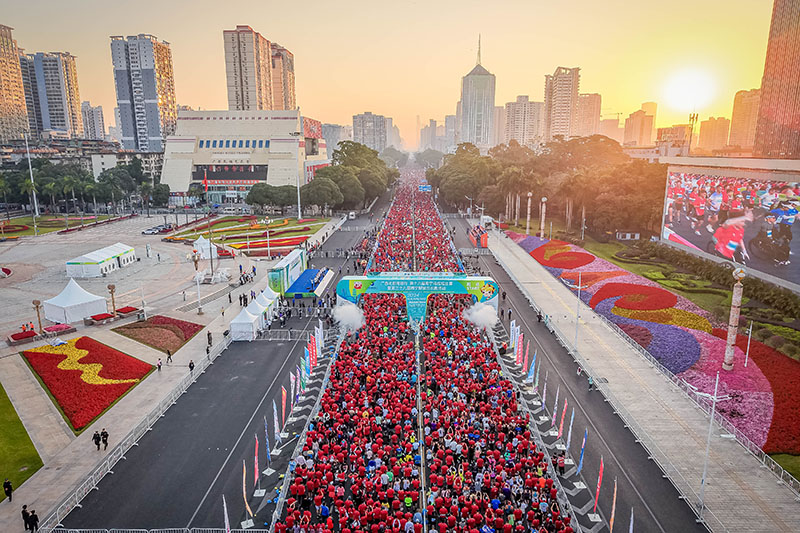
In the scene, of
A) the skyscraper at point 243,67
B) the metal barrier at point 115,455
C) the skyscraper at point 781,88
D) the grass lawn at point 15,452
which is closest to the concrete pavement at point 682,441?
the metal barrier at point 115,455

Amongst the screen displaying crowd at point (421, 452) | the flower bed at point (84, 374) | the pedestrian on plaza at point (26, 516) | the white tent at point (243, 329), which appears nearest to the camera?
the screen displaying crowd at point (421, 452)

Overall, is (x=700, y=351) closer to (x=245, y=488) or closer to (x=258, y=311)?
(x=245, y=488)

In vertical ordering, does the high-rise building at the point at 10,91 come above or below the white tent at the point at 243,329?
above

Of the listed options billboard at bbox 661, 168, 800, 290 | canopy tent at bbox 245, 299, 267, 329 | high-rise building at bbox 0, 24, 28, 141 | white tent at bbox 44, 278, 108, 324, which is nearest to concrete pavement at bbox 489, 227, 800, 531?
billboard at bbox 661, 168, 800, 290

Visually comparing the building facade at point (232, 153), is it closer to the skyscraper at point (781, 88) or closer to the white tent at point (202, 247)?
the white tent at point (202, 247)

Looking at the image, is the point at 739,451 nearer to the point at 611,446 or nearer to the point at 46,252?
the point at 611,446

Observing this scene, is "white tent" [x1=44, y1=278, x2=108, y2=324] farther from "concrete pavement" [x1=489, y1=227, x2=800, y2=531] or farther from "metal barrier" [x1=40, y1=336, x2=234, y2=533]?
"concrete pavement" [x1=489, y1=227, x2=800, y2=531]

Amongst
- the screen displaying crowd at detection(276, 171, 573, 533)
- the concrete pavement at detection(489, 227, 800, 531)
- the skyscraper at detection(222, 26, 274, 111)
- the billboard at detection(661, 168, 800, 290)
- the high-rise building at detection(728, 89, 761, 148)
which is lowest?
the concrete pavement at detection(489, 227, 800, 531)
